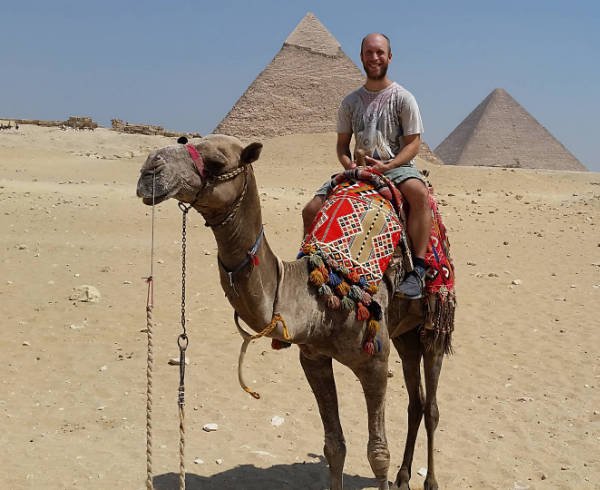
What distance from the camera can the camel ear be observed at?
292cm

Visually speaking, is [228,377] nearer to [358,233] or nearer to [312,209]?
[312,209]

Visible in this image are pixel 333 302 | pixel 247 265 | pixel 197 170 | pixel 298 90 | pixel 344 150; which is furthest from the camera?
pixel 298 90

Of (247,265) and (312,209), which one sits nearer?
(247,265)

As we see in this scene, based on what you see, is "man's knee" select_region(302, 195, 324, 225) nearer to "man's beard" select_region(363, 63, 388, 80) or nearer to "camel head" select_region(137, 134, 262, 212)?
"man's beard" select_region(363, 63, 388, 80)

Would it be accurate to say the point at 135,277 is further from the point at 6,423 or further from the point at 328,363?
the point at 328,363

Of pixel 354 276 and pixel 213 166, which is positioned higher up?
pixel 213 166

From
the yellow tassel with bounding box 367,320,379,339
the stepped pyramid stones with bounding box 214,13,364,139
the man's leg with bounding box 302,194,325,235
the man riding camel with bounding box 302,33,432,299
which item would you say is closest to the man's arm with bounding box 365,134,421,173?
the man riding camel with bounding box 302,33,432,299

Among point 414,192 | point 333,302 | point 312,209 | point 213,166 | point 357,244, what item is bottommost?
point 333,302

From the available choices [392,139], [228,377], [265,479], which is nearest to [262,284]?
[392,139]

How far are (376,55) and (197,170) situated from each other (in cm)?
143

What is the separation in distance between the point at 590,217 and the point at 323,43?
46.2 m

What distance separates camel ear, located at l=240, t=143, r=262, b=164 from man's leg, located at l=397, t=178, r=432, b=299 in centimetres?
109

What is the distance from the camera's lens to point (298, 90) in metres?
54.9

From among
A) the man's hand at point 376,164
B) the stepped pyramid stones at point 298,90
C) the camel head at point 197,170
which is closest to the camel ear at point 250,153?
the camel head at point 197,170
